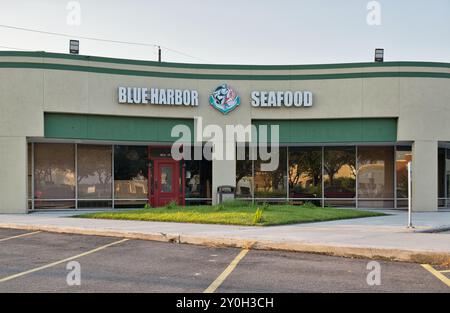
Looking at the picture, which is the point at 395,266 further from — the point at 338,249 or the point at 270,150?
the point at 270,150

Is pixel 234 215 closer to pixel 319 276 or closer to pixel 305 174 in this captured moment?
pixel 319 276

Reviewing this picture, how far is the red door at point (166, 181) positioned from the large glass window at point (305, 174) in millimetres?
5194

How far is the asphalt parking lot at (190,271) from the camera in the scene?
7.85m

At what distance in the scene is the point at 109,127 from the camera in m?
21.6

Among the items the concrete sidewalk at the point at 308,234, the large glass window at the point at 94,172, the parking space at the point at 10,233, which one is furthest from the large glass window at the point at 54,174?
the parking space at the point at 10,233

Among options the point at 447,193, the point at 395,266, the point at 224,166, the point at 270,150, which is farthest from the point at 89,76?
the point at 447,193

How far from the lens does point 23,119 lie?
20031 mm

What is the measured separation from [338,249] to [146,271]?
4027 millimetres

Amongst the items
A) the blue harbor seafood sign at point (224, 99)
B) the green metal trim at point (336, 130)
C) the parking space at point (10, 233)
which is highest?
the blue harbor seafood sign at point (224, 99)

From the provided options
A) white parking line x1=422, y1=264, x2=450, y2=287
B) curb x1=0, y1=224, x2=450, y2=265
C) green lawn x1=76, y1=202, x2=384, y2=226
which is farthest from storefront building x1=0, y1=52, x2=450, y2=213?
white parking line x1=422, y1=264, x2=450, y2=287

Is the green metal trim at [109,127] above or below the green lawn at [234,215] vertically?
above

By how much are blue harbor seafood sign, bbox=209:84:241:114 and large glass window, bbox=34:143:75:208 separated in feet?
21.5

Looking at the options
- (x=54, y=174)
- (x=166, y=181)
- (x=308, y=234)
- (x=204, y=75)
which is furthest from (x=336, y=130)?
(x=54, y=174)

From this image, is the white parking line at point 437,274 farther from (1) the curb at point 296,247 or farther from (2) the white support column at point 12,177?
(2) the white support column at point 12,177
